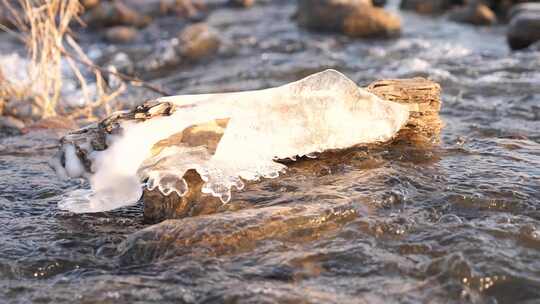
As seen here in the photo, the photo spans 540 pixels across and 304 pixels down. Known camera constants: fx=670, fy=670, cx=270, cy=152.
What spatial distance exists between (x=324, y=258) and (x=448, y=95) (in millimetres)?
3785

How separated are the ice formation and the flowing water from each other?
0.09 m

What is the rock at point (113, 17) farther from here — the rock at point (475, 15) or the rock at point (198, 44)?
the rock at point (475, 15)

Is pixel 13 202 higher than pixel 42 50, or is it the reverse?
pixel 42 50

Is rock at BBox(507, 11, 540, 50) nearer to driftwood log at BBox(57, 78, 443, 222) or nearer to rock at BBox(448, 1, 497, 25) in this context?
rock at BBox(448, 1, 497, 25)

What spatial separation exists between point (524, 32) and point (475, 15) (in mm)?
2526

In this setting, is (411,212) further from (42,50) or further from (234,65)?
(234,65)

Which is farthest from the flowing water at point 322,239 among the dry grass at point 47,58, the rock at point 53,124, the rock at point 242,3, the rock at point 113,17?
the rock at point 242,3

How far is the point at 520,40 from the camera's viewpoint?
839cm

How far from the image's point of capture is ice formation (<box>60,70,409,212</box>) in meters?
2.62

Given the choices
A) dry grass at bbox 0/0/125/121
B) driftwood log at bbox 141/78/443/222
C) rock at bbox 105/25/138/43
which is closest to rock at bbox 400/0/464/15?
rock at bbox 105/25/138/43

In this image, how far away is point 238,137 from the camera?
2809mm

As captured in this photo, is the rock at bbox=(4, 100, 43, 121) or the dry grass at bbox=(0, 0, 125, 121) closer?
the dry grass at bbox=(0, 0, 125, 121)

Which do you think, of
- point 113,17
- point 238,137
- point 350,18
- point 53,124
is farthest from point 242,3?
point 238,137

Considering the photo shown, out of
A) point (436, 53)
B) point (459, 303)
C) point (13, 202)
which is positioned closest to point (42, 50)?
point (13, 202)
